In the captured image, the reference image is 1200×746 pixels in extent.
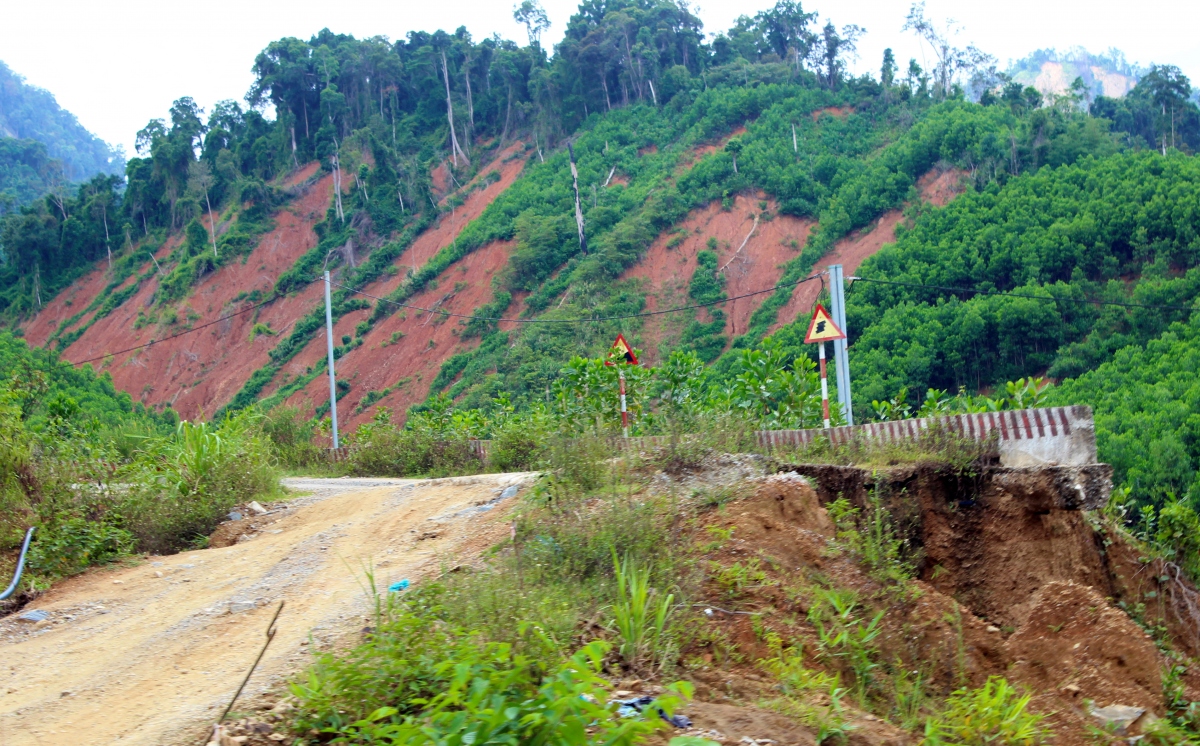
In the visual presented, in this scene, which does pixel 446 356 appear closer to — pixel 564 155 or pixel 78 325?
pixel 564 155

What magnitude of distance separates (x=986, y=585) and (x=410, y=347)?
137ft

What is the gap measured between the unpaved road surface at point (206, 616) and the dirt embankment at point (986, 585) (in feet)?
6.75

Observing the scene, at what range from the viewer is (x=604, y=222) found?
4997 centimetres

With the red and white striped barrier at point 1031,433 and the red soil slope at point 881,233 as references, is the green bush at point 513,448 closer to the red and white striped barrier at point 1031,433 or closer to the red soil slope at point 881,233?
the red and white striped barrier at point 1031,433

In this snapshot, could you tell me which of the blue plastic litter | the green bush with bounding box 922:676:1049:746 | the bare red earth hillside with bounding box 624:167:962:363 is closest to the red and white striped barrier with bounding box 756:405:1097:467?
the green bush with bounding box 922:676:1049:746

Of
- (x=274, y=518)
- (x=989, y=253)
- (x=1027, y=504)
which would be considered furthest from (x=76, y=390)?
(x=989, y=253)

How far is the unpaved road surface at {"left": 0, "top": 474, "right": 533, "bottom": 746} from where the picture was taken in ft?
14.5

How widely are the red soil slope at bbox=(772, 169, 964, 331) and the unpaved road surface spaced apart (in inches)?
1447

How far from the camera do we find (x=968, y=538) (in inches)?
314

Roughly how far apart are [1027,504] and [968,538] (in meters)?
0.57

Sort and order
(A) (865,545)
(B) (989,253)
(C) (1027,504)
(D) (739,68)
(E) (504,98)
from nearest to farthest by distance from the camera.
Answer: (A) (865,545)
(C) (1027,504)
(B) (989,253)
(D) (739,68)
(E) (504,98)

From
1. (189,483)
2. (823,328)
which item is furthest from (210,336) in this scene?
A: (823,328)

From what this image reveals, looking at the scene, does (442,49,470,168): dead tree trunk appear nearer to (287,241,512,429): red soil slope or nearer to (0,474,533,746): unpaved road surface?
(287,241,512,429): red soil slope

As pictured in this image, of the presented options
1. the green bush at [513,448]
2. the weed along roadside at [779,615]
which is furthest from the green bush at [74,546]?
the green bush at [513,448]
